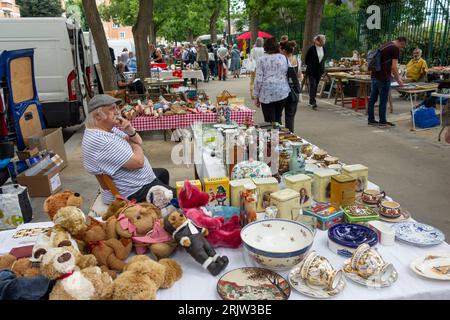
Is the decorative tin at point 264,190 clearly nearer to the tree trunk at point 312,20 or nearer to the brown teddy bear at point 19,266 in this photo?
the brown teddy bear at point 19,266

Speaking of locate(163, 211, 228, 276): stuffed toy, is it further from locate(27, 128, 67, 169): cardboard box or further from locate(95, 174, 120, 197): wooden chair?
locate(27, 128, 67, 169): cardboard box

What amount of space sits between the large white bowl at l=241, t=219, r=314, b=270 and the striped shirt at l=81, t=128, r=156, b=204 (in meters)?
1.26

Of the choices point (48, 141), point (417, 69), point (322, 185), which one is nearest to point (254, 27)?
point (417, 69)

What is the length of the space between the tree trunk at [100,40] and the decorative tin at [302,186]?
769 cm

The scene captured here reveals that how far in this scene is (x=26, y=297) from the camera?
4.58 ft

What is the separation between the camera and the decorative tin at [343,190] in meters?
2.22

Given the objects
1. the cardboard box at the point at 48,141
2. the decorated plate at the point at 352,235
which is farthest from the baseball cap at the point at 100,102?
the cardboard box at the point at 48,141

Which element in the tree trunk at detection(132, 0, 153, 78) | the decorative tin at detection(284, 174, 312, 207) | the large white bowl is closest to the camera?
the large white bowl

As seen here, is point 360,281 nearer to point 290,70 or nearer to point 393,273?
point 393,273

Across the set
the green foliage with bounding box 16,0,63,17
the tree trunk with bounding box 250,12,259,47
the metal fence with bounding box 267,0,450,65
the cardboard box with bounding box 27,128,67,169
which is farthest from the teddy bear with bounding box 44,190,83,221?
the green foliage with bounding box 16,0,63,17

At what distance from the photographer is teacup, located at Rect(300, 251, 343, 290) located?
5.14 feet

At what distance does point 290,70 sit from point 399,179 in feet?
7.53

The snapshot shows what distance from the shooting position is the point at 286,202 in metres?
2.04
